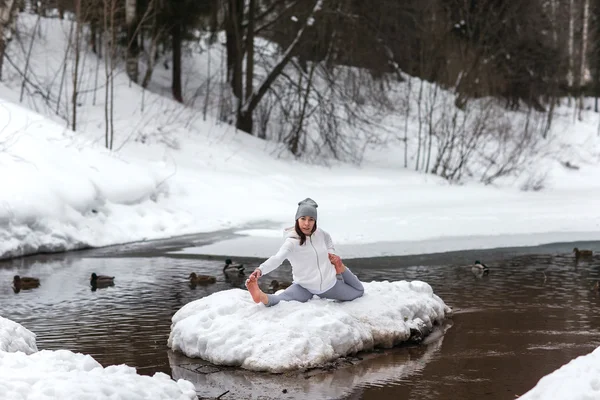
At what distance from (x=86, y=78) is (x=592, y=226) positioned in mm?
18774

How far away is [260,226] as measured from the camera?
2116 cm

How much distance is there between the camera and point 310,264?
9.23m

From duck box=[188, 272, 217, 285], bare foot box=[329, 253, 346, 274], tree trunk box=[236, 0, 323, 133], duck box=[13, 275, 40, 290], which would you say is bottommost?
duck box=[13, 275, 40, 290]

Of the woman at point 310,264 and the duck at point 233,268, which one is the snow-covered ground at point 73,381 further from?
the duck at point 233,268

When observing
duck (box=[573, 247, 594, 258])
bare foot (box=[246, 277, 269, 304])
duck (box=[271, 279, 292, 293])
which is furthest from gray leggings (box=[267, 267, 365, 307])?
duck (box=[573, 247, 594, 258])

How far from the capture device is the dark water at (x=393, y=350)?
25.6 feet

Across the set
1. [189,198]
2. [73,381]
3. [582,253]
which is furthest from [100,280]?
[189,198]

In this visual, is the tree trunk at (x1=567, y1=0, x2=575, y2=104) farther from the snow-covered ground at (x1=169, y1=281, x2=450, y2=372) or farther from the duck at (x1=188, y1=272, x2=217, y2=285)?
the snow-covered ground at (x1=169, y1=281, x2=450, y2=372)

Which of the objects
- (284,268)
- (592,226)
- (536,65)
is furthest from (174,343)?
(536,65)

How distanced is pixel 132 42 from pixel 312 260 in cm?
2468

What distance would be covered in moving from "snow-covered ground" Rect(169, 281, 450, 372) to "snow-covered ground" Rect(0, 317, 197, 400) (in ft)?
4.32

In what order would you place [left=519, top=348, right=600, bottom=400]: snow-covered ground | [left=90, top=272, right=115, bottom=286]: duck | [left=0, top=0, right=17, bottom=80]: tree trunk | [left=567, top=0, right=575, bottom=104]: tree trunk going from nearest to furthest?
1. [left=519, top=348, right=600, bottom=400]: snow-covered ground
2. [left=90, top=272, right=115, bottom=286]: duck
3. [left=0, top=0, right=17, bottom=80]: tree trunk
4. [left=567, top=0, right=575, bottom=104]: tree trunk

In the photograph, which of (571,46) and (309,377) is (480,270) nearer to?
(309,377)

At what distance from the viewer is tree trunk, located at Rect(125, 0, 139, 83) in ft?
99.7
